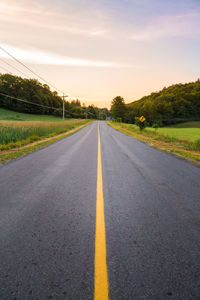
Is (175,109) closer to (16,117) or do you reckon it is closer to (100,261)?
(16,117)

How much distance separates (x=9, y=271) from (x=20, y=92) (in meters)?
83.5

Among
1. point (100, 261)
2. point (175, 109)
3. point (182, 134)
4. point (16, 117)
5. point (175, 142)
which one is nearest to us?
point (100, 261)

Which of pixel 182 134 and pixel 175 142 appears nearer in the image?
pixel 175 142

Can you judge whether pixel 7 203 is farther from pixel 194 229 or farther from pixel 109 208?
pixel 194 229

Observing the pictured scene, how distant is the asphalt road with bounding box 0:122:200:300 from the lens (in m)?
1.42

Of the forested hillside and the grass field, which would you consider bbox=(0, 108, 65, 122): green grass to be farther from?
Answer: the forested hillside

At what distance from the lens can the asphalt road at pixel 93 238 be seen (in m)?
1.42

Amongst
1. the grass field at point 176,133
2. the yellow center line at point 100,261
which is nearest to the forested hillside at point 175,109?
the grass field at point 176,133

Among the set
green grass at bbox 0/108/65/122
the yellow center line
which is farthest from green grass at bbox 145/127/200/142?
green grass at bbox 0/108/65/122

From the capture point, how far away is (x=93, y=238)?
207 cm

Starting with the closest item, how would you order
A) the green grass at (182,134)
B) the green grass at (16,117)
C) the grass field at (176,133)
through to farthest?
1. the grass field at (176,133)
2. the green grass at (182,134)
3. the green grass at (16,117)

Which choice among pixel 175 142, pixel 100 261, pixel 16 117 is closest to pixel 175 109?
pixel 16 117

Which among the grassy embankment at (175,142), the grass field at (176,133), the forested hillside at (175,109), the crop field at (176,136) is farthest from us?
the forested hillside at (175,109)

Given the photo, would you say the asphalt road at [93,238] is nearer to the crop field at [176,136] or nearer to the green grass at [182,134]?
the crop field at [176,136]
